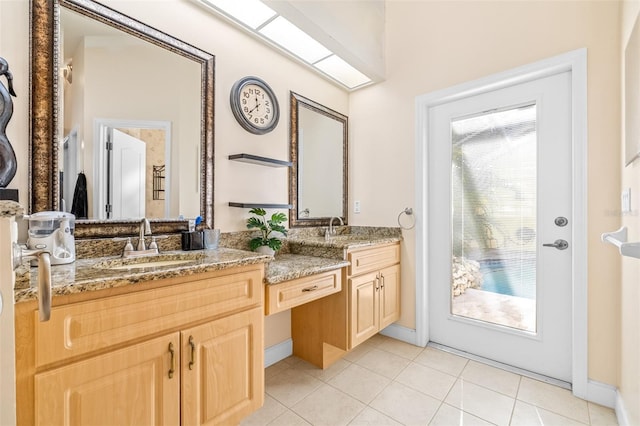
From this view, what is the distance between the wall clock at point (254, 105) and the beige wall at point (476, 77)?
0.99 m

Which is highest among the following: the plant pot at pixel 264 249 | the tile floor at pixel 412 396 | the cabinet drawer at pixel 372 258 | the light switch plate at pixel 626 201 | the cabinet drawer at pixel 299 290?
the light switch plate at pixel 626 201

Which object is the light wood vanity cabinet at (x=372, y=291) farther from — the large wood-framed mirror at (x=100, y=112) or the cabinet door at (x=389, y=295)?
the large wood-framed mirror at (x=100, y=112)

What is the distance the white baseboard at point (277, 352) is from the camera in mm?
2094

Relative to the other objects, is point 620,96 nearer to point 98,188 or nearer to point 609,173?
point 609,173

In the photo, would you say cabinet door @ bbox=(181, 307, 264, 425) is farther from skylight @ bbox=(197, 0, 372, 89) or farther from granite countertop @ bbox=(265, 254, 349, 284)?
skylight @ bbox=(197, 0, 372, 89)

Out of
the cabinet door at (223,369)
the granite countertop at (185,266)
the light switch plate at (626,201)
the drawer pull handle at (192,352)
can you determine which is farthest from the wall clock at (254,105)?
the light switch plate at (626,201)

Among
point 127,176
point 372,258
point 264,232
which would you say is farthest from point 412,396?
point 127,176

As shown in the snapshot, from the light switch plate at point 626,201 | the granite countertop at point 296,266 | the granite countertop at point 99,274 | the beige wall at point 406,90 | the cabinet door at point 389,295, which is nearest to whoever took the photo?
the granite countertop at point 99,274

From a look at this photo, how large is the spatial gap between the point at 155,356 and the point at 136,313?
7.4 inches

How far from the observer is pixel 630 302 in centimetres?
138

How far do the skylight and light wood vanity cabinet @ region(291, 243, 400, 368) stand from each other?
1560mm

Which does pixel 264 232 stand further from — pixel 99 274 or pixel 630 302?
pixel 630 302

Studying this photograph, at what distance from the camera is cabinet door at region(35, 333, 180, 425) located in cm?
86

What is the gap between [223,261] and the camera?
1227mm
